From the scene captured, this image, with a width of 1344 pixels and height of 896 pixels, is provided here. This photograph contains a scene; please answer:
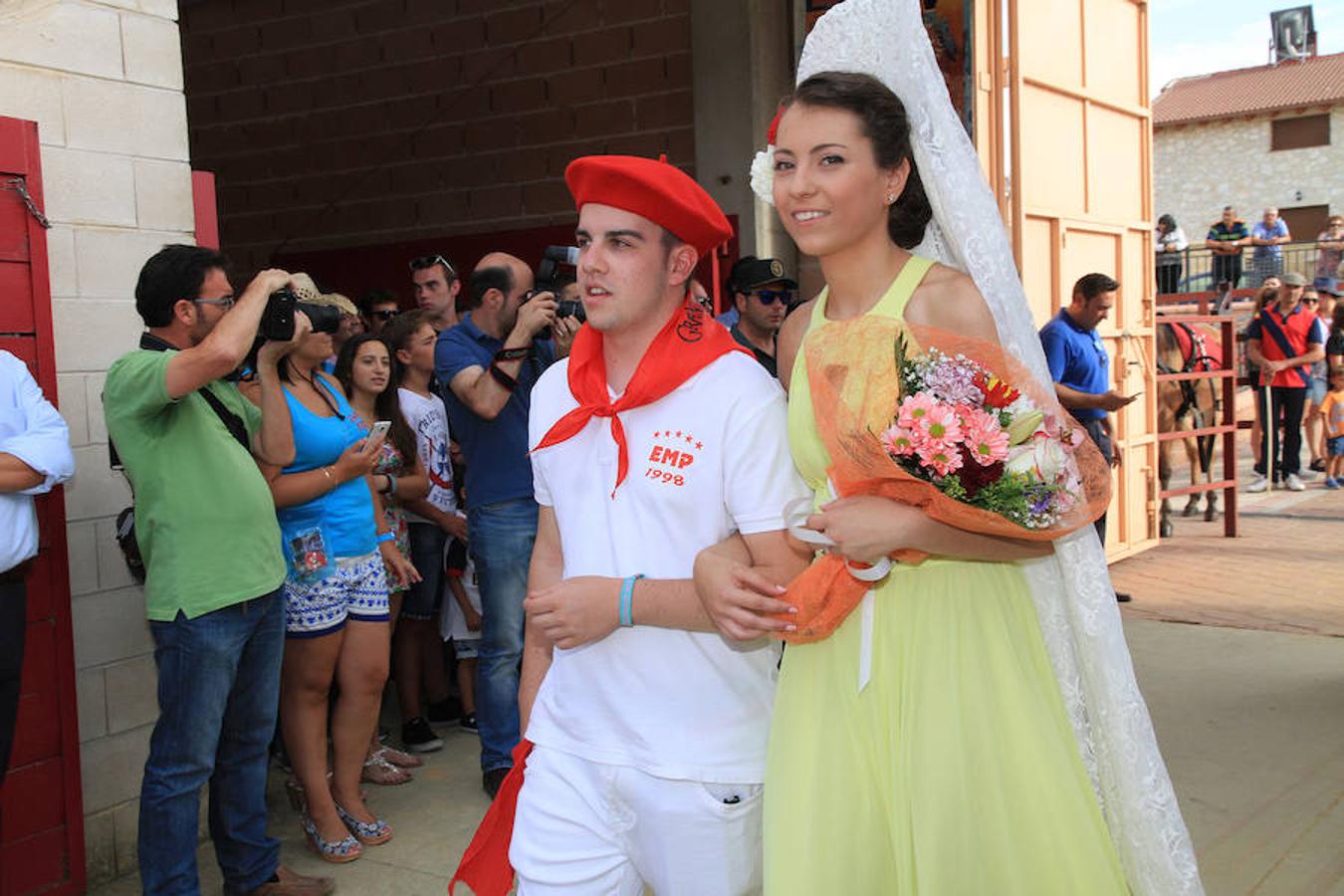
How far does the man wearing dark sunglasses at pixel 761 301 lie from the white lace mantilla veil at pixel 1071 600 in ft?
10.5

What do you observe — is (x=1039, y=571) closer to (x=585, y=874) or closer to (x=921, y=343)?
(x=921, y=343)

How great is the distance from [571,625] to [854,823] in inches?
22.6

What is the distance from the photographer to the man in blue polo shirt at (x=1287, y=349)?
469 inches

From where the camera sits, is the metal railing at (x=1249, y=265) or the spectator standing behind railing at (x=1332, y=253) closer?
the spectator standing behind railing at (x=1332, y=253)

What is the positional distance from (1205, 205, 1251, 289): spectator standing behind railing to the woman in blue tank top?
2214 centimetres

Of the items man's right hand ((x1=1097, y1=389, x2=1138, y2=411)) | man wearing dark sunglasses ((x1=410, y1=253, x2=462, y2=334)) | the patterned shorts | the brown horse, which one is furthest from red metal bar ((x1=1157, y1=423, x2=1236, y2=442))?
the patterned shorts

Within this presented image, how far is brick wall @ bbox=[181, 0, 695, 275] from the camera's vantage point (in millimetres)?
8125

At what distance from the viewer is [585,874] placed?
2.15 metres

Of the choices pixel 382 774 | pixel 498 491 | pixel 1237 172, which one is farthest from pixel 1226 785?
pixel 1237 172

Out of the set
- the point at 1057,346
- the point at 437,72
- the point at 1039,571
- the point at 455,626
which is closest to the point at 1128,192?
the point at 1057,346

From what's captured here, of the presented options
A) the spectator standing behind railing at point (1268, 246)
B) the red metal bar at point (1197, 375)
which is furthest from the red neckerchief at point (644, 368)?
the spectator standing behind railing at point (1268, 246)

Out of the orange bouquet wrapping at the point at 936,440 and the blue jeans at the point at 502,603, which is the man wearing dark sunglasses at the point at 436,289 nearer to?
the blue jeans at the point at 502,603

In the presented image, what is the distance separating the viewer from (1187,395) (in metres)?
9.98

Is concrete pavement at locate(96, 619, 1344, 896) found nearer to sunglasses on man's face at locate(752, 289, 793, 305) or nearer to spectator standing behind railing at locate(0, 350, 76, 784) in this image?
spectator standing behind railing at locate(0, 350, 76, 784)
